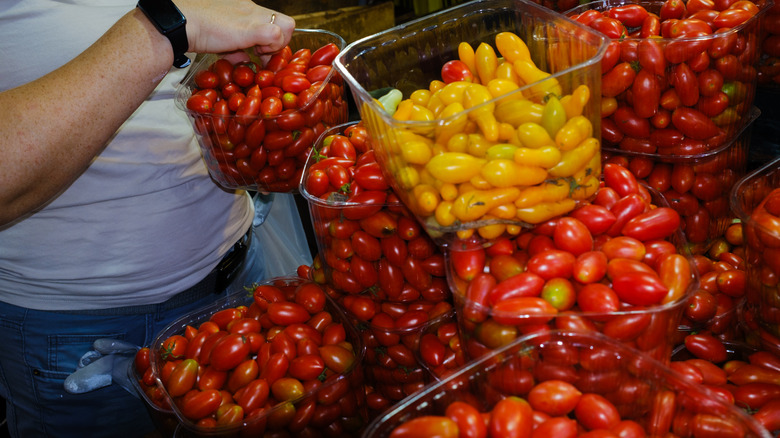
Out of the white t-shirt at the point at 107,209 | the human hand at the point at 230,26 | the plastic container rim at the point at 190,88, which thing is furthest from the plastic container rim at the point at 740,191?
the white t-shirt at the point at 107,209

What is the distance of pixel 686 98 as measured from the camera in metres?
1.58

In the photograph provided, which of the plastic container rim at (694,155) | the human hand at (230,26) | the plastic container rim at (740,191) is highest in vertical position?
the human hand at (230,26)

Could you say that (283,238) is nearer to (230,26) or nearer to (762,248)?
(230,26)

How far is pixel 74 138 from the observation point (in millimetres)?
1457

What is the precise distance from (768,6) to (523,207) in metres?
0.97

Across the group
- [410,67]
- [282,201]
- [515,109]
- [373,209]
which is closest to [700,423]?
[515,109]

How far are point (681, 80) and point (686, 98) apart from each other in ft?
0.15

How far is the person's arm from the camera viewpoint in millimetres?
1396

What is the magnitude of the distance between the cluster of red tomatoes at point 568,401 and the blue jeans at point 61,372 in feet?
4.33

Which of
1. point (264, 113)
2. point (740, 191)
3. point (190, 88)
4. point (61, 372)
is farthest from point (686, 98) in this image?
point (61, 372)

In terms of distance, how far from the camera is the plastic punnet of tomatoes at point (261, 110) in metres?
1.78

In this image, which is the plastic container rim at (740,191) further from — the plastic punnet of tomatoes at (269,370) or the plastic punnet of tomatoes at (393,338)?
the plastic punnet of tomatoes at (269,370)

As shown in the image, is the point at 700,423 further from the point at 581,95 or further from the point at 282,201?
the point at 282,201

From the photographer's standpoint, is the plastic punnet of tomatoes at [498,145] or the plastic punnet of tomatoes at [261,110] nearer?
the plastic punnet of tomatoes at [498,145]
